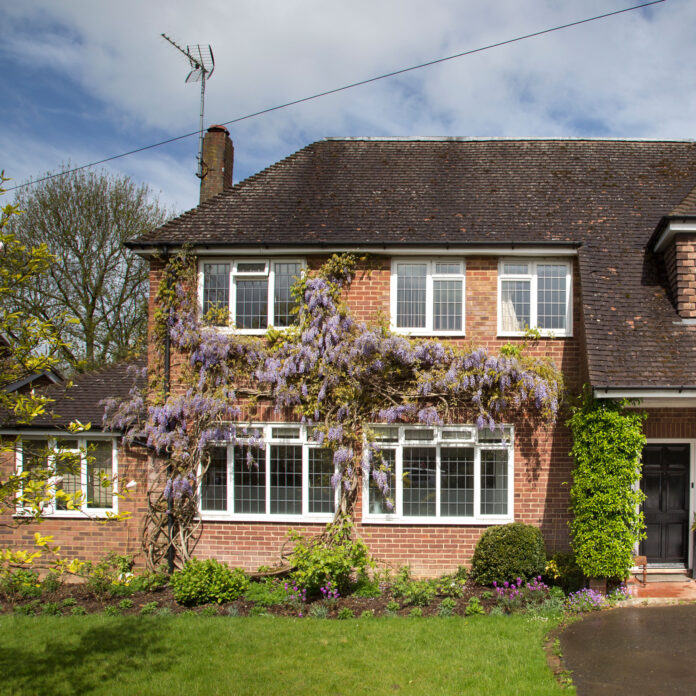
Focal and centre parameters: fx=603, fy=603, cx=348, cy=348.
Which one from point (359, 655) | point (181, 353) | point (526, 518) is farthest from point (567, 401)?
point (181, 353)

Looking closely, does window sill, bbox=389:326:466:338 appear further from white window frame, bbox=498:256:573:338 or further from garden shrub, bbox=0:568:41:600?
garden shrub, bbox=0:568:41:600

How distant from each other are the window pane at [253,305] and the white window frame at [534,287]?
4294 mm

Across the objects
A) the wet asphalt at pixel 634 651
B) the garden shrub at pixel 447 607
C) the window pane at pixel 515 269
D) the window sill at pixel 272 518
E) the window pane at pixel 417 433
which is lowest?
the garden shrub at pixel 447 607

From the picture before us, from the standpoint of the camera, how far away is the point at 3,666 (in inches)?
282

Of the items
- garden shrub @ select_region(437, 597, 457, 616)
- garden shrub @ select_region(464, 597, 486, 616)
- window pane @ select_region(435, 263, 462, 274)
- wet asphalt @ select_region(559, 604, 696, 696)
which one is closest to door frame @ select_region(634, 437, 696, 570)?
wet asphalt @ select_region(559, 604, 696, 696)

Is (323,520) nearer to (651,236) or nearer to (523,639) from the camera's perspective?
(523,639)

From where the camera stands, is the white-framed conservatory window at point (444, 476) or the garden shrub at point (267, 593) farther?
the white-framed conservatory window at point (444, 476)

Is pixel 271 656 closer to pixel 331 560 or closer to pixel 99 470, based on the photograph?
pixel 331 560

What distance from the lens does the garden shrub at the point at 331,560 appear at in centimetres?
937

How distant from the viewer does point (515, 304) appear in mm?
10930

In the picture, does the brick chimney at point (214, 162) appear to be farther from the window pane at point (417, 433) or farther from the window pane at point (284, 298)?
the window pane at point (417, 433)

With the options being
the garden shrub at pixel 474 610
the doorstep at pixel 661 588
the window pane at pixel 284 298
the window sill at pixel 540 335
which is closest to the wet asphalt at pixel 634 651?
the doorstep at pixel 661 588

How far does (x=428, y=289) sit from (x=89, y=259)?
54.0ft

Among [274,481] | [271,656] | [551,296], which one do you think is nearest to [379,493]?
[274,481]
